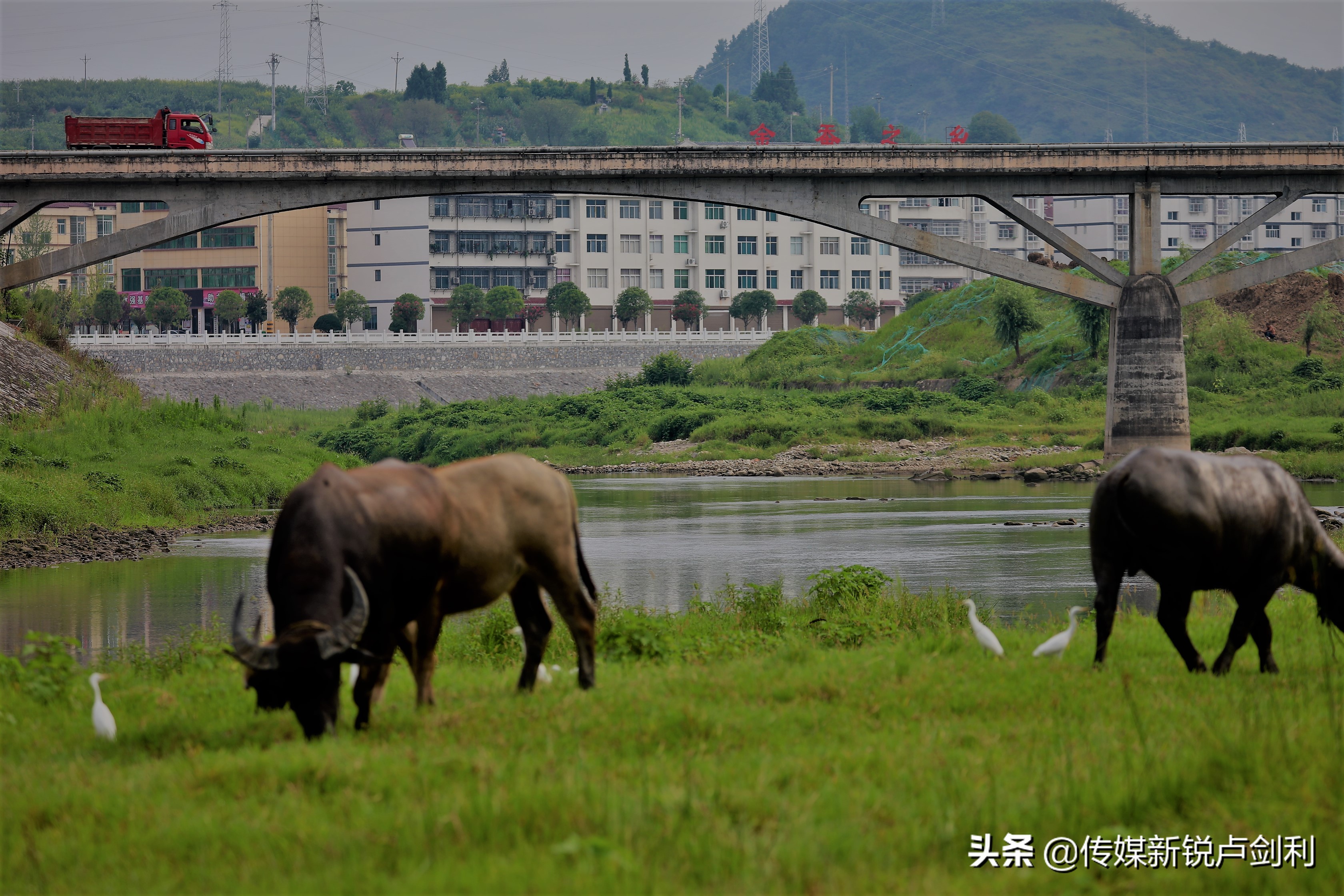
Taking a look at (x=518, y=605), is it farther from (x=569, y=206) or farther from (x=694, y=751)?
(x=569, y=206)

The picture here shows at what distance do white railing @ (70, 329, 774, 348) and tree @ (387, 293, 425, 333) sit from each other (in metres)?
11.6

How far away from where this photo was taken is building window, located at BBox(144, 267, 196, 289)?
109625mm

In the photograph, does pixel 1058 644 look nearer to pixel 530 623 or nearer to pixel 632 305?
pixel 530 623

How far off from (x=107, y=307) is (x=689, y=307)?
142 ft

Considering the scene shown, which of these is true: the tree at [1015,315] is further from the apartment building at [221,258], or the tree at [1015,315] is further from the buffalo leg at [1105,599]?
the apartment building at [221,258]

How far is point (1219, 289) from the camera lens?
43.3m

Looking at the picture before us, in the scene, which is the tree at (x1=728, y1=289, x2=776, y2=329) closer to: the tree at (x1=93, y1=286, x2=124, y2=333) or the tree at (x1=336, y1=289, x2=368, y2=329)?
the tree at (x1=336, y1=289, x2=368, y2=329)

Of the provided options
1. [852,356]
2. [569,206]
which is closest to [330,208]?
[569,206]

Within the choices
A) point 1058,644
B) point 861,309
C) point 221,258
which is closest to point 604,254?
point 861,309

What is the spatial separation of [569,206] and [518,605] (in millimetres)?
107799

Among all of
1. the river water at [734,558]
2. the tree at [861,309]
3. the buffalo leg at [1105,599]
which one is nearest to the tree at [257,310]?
the tree at [861,309]

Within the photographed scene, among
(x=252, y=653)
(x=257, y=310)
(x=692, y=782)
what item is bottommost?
(x=692, y=782)

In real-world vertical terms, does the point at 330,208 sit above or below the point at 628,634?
above

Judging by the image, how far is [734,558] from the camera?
26.5 metres
